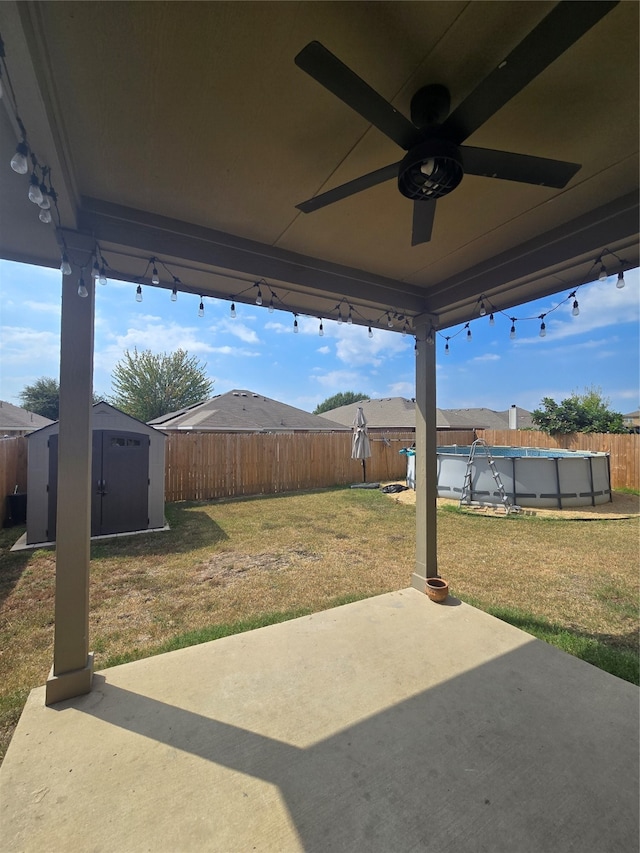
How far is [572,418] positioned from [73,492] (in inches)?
564

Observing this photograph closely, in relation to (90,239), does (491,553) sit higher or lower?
lower

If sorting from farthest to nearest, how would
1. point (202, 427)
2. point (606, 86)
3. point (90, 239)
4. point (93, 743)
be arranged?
point (202, 427), point (90, 239), point (93, 743), point (606, 86)

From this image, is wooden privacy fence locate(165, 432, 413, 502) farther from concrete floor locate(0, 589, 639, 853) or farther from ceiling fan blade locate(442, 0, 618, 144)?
ceiling fan blade locate(442, 0, 618, 144)

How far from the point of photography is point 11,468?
630 cm

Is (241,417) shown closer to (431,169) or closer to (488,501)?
(488,501)

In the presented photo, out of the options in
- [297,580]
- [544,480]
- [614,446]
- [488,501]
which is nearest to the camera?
[297,580]

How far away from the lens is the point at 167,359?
782 inches

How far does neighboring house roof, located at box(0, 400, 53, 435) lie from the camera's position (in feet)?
36.7

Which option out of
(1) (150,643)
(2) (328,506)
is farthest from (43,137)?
(2) (328,506)

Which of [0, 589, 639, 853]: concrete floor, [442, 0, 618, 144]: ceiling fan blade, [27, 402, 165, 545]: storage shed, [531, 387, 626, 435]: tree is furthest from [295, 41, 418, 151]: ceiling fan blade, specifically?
[531, 387, 626, 435]: tree

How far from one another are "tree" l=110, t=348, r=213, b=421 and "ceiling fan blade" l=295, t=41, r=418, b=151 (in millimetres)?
20080

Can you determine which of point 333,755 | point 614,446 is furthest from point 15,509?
point 614,446

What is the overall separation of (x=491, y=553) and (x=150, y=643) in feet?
14.0

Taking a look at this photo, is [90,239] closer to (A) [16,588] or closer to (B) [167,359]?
(A) [16,588]
